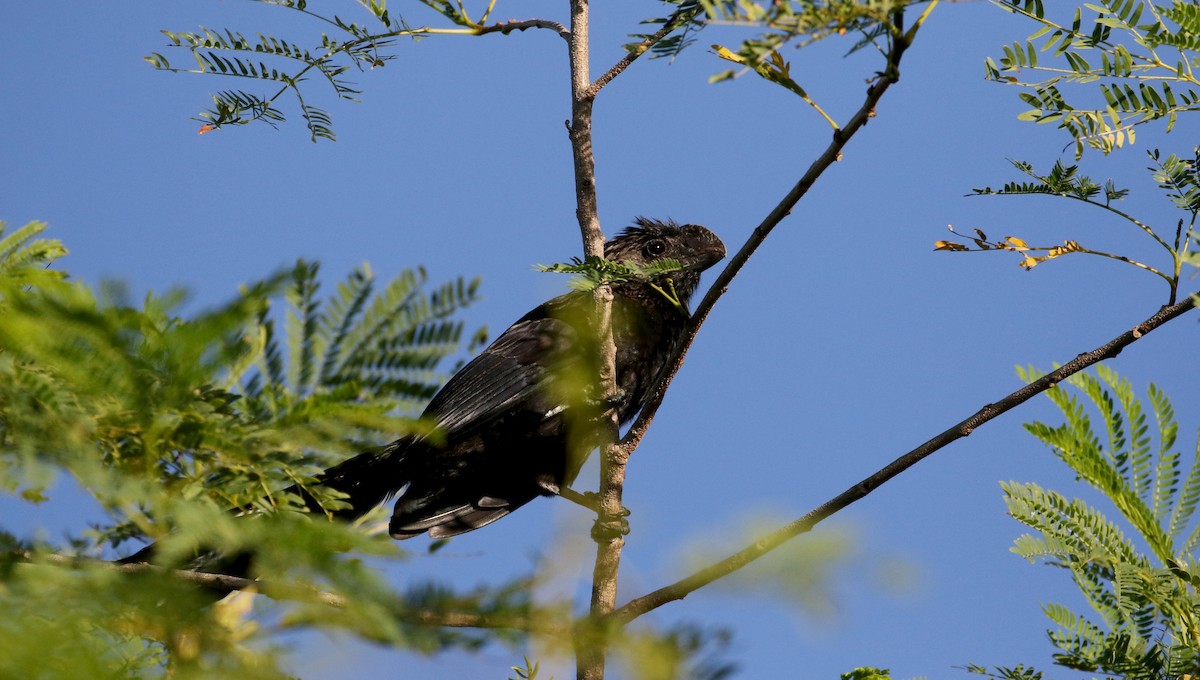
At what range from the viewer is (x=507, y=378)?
4.14 meters

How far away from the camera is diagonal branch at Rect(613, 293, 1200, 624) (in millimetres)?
2172

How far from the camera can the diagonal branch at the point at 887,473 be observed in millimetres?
2172

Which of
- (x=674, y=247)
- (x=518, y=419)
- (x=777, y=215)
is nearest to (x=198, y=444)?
(x=777, y=215)

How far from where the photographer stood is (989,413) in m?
2.29

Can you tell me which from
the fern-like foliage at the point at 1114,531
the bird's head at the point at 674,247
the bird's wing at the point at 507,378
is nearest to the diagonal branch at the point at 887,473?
the fern-like foliage at the point at 1114,531

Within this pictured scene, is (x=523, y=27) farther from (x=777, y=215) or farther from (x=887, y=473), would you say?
(x=887, y=473)

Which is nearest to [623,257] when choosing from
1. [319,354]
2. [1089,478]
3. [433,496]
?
[433,496]

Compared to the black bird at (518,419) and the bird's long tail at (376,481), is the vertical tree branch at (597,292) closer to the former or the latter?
the black bird at (518,419)

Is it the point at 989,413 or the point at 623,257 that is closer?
the point at 989,413

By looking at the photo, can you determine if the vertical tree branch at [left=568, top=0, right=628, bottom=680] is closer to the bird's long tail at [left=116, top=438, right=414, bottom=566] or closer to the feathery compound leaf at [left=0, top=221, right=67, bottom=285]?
the bird's long tail at [left=116, top=438, right=414, bottom=566]

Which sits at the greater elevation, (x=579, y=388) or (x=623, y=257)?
(x=623, y=257)

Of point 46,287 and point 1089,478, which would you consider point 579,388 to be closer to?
point 1089,478

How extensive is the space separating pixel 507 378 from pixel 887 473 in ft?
6.90

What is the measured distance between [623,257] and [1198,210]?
2.98 metres
